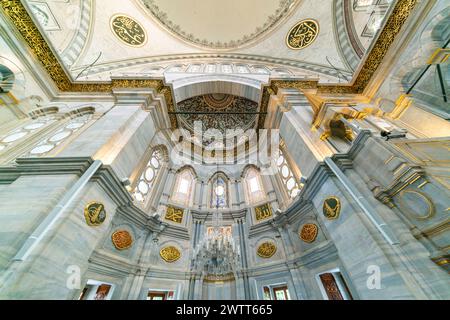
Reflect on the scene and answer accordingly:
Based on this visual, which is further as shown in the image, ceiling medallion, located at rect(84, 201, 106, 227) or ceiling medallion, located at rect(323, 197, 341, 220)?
ceiling medallion, located at rect(323, 197, 341, 220)

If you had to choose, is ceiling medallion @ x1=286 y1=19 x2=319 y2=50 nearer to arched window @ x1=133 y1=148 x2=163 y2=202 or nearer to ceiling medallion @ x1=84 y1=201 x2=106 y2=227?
arched window @ x1=133 y1=148 x2=163 y2=202

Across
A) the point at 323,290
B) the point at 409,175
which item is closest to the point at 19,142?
the point at 409,175

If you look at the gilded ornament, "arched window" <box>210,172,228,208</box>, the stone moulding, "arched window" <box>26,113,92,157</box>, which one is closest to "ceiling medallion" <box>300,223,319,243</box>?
the gilded ornament

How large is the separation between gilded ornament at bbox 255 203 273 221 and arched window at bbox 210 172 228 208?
2076mm

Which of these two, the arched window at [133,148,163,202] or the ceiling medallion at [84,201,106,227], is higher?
the arched window at [133,148,163,202]

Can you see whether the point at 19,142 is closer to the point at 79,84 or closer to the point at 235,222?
the point at 79,84

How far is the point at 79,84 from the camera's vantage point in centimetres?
725

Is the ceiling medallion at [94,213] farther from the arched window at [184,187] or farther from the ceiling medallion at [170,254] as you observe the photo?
the arched window at [184,187]

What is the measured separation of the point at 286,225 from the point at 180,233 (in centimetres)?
501

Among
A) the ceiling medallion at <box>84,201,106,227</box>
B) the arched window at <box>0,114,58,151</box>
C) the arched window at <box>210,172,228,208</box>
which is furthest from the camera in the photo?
the arched window at <box>210,172,228,208</box>

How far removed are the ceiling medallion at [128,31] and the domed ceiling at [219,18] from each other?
57.8 inches

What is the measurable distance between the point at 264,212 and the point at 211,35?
12.9 m

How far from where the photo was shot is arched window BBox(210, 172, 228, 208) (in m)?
10.2

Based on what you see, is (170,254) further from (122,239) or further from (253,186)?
(253,186)
